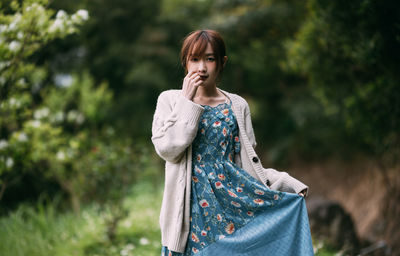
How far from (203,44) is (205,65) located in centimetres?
11

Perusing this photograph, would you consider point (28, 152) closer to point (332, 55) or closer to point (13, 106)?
point (13, 106)

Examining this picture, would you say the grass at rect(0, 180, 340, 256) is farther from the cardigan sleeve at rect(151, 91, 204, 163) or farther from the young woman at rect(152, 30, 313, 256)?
the cardigan sleeve at rect(151, 91, 204, 163)

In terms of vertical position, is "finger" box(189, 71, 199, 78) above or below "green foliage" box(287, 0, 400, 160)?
below

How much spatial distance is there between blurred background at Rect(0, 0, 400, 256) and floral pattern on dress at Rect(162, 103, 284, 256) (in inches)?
70.3

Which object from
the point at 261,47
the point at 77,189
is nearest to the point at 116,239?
the point at 77,189

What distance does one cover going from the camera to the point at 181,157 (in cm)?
199

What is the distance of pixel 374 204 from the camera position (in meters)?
6.51

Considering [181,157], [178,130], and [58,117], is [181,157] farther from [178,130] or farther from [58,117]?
[58,117]

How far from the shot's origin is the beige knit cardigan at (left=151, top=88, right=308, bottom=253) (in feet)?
6.18

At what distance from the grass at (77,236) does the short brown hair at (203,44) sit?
7.93ft

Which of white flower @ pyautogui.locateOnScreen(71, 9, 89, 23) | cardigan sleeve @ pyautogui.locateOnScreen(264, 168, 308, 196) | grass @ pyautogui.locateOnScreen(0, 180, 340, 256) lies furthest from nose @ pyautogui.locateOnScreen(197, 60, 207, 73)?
grass @ pyautogui.locateOnScreen(0, 180, 340, 256)

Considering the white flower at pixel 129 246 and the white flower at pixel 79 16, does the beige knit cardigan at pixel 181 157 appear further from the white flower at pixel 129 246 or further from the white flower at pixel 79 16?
the white flower at pixel 129 246

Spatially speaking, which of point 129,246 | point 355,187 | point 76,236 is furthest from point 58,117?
point 355,187

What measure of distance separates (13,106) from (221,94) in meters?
2.32
